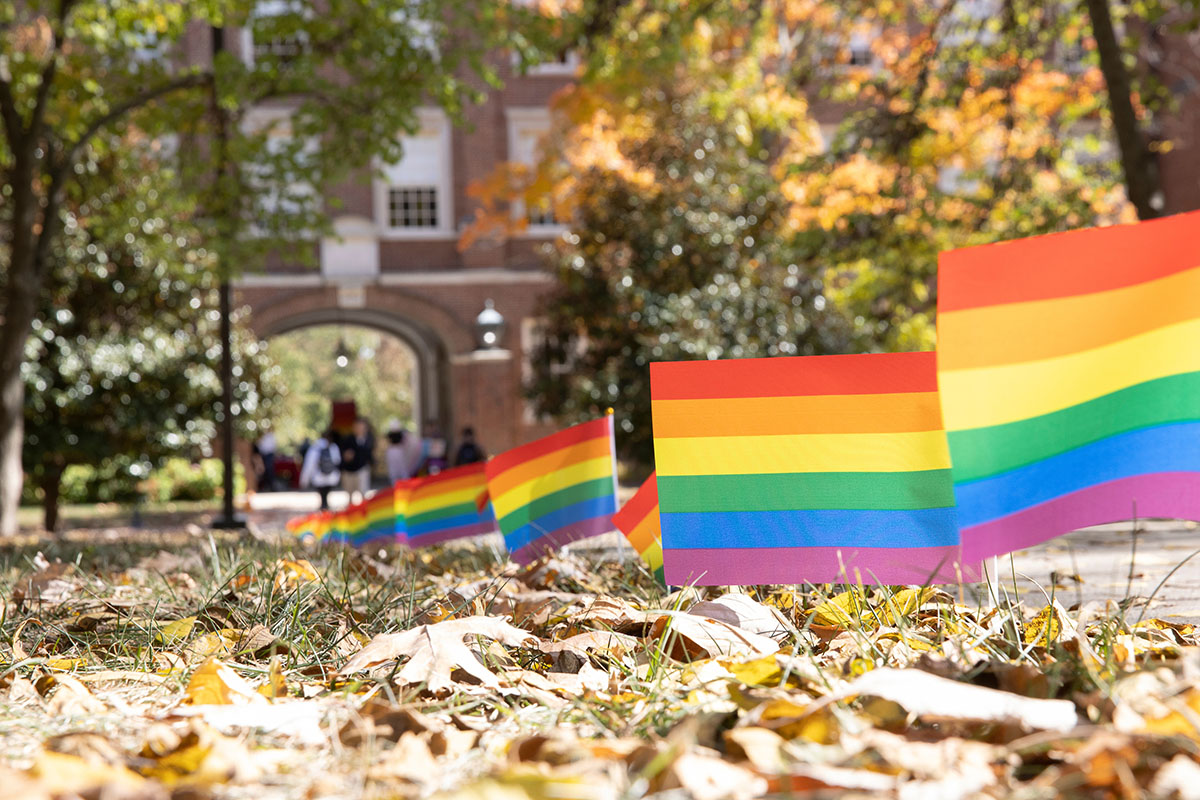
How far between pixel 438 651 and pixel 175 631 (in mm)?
812

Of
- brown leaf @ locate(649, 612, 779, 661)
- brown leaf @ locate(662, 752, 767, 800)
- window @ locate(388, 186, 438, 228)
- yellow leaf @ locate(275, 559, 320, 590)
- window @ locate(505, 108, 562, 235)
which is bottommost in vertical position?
yellow leaf @ locate(275, 559, 320, 590)

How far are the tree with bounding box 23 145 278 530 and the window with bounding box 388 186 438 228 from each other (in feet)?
38.8

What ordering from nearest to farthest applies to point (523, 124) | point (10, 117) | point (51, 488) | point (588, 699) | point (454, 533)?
point (588, 699), point (454, 533), point (10, 117), point (51, 488), point (523, 124)

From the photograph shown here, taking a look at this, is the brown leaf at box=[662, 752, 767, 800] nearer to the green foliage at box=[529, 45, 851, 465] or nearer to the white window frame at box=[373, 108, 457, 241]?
the green foliage at box=[529, 45, 851, 465]

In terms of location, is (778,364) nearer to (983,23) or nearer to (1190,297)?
(1190,297)

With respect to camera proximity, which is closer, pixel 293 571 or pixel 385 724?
pixel 385 724

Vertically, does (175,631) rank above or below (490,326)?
below

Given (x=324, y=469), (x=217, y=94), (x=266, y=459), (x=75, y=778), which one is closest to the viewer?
(x=75, y=778)

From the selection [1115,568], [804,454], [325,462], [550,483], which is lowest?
[325,462]

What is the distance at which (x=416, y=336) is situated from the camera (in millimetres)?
32062

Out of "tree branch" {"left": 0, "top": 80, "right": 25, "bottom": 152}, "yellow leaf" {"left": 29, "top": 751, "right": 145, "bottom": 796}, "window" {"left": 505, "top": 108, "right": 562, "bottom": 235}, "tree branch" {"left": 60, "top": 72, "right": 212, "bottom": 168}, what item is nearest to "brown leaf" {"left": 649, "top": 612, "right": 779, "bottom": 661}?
"yellow leaf" {"left": 29, "top": 751, "right": 145, "bottom": 796}

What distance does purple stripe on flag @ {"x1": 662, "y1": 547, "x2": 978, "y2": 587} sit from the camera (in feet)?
7.93

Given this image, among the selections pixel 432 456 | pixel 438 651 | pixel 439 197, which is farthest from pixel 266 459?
pixel 438 651

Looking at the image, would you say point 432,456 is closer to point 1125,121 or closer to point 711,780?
point 1125,121
